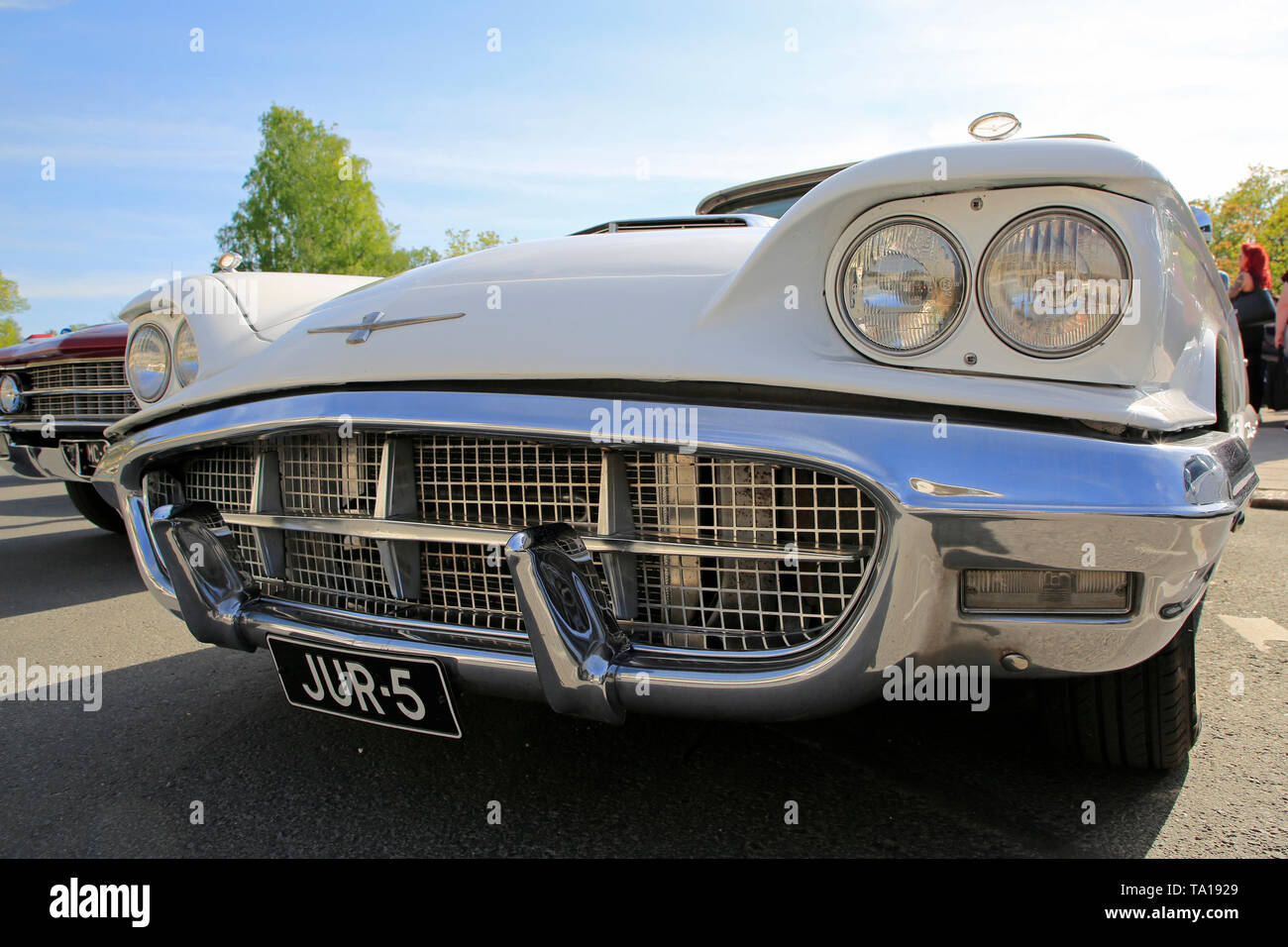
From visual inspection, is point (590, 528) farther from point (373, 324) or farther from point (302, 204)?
point (302, 204)

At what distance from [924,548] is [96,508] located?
489 cm

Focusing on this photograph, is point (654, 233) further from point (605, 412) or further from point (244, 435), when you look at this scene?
point (244, 435)

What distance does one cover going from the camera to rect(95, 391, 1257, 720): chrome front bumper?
123cm

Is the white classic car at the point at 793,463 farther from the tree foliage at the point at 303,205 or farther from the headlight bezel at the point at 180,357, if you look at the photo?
the tree foliage at the point at 303,205

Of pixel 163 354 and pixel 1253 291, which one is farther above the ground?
pixel 1253 291

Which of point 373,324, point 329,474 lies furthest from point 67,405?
point 373,324

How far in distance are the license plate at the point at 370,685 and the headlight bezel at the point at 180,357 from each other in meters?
0.83

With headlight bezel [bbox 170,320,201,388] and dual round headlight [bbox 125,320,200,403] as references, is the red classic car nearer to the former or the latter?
dual round headlight [bbox 125,320,200,403]

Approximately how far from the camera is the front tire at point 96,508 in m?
4.84

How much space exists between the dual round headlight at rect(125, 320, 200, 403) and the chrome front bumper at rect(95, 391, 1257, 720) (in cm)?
98

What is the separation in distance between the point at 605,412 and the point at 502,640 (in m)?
0.45

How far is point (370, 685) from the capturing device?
166cm

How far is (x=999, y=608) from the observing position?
1.31 meters
